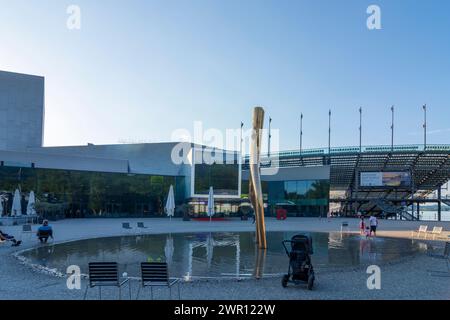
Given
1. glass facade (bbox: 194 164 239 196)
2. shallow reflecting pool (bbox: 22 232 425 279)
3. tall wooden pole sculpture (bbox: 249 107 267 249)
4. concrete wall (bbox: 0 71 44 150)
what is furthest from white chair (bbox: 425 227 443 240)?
concrete wall (bbox: 0 71 44 150)

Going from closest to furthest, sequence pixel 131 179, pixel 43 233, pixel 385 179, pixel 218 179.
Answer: pixel 43 233
pixel 218 179
pixel 131 179
pixel 385 179

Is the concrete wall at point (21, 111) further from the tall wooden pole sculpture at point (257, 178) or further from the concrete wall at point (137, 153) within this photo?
the tall wooden pole sculpture at point (257, 178)

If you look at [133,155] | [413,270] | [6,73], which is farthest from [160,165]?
[413,270]

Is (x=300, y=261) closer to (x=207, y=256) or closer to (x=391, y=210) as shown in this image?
(x=207, y=256)

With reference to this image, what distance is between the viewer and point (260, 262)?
13805 mm

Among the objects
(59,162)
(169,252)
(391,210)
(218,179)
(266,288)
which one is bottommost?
(391,210)

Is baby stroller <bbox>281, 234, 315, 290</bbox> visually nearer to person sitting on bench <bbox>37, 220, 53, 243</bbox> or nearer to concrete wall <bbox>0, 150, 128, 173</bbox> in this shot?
person sitting on bench <bbox>37, 220, 53, 243</bbox>

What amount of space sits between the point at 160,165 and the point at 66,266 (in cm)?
4590

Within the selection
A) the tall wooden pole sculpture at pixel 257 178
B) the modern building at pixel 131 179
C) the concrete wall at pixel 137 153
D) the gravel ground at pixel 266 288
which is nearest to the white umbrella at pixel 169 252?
the tall wooden pole sculpture at pixel 257 178

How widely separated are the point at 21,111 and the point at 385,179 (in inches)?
2462

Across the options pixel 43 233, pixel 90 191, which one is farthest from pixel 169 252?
pixel 90 191

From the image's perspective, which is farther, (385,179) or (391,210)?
(385,179)

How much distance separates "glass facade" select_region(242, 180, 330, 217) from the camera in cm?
5725
